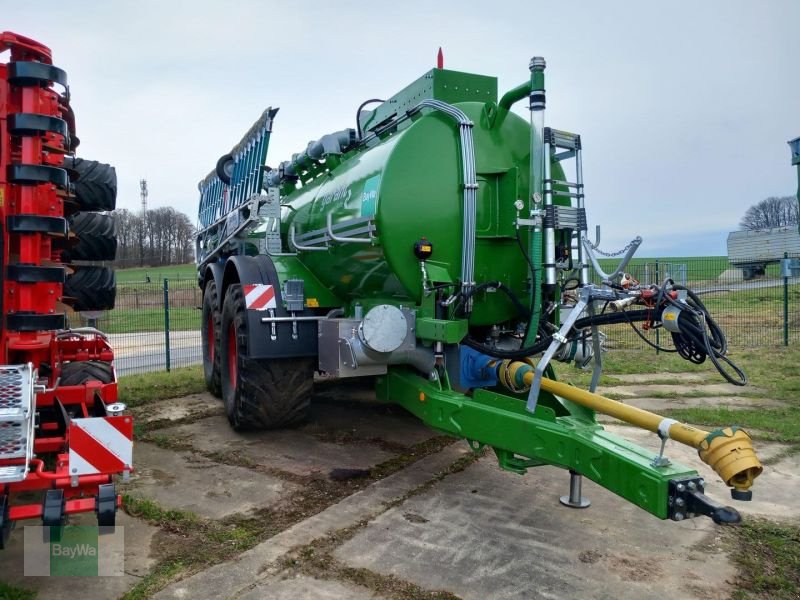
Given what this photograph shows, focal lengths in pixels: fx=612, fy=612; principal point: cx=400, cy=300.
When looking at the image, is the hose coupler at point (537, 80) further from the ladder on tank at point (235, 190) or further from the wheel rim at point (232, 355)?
the wheel rim at point (232, 355)

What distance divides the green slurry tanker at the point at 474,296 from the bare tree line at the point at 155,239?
41.8 meters

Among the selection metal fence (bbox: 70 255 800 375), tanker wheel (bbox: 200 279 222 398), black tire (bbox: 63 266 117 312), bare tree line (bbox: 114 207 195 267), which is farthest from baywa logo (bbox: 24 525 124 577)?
bare tree line (bbox: 114 207 195 267)

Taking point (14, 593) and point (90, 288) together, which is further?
point (90, 288)

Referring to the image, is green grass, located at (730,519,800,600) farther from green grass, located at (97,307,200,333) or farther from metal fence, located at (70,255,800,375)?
green grass, located at (97,307,200,333)

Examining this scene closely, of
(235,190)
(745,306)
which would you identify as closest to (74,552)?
(235,190)

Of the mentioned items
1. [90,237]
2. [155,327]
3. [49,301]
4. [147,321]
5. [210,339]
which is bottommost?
[155,327]

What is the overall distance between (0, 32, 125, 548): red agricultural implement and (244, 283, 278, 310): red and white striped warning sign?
1.05 metres

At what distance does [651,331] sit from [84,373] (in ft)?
38.6

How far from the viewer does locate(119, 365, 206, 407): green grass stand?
7.40 m

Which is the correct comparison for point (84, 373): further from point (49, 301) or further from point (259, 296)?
point (259, 296)

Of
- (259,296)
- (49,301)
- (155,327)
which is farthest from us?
(155,327)

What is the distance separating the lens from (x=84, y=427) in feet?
9.99

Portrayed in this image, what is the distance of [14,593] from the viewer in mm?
2961

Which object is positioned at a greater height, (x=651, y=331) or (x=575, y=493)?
(x=651, y=331)
